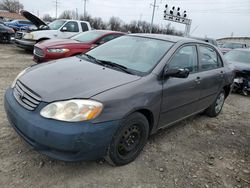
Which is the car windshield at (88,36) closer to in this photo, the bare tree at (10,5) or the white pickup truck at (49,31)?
the white pickup truck at (49,31)

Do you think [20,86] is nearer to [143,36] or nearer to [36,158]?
[36,158]

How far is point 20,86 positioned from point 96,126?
114 cm

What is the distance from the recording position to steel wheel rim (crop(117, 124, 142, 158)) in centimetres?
273

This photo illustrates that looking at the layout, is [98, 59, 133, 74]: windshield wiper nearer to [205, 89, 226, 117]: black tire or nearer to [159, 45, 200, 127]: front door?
[159, 45, 200, 127]: front door

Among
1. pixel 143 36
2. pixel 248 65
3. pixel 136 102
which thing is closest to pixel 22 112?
pixel 136 102

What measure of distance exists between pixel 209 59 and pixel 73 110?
3028 millimetres

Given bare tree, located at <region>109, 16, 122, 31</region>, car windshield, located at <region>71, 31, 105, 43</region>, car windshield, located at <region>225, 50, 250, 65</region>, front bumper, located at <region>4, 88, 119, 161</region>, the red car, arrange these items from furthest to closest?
bare tree, located at <region>109, 16, 122, 31</region> → car windshield, located at <region>225, 50, 250, 65</region> → car windshield, located at <region>71, 31, 105, 43</region> → the red car → front bumper, located at <region>4, 88, 119, 161</region>

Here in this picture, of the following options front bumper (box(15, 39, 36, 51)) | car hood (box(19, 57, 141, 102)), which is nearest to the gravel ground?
car hood (box(19, 57, 141, 102))

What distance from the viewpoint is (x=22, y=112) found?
2443 mm

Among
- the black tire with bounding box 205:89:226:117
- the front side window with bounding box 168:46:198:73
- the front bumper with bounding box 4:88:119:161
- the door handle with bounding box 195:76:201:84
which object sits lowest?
the black tire with bounding box 205:89:226:117

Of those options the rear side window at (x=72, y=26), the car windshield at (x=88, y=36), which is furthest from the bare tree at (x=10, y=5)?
the car windshield at (x=88, y=36)

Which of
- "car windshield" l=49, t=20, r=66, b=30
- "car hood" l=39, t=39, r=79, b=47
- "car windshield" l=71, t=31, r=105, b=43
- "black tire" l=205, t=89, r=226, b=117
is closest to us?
"black tire" l=205, t=89, r=226, b=117

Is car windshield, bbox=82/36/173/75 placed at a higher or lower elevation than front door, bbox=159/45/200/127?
higher

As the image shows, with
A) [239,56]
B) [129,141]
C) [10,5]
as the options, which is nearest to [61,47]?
[129,141]
